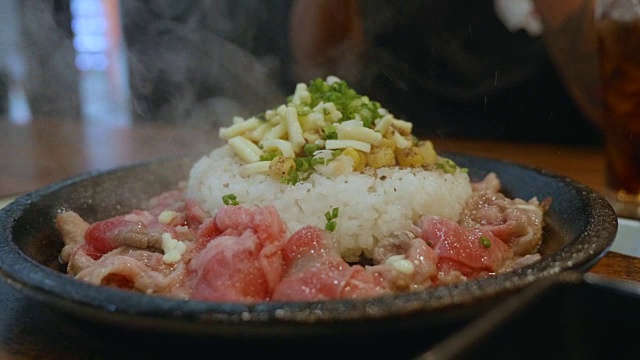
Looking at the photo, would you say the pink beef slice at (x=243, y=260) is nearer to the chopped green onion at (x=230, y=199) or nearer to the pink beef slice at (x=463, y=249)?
the chopped green onion at (x=230, y=199)

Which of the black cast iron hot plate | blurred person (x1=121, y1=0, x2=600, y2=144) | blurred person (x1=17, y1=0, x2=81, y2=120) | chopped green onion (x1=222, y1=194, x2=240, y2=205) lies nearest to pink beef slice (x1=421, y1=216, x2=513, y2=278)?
the black cast iron hot plate

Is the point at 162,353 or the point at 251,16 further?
the point at 251,16

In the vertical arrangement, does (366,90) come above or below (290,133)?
below

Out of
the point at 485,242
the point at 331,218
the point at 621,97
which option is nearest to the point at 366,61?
the point at 621,97

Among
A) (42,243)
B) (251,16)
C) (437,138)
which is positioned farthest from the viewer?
(251,16)

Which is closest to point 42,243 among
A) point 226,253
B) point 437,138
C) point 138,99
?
point 226,253

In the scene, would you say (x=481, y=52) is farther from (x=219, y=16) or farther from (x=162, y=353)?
(x=162, y=353)

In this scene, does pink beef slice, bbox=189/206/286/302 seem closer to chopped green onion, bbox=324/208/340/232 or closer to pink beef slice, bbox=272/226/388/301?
pink beef slice, bbox=272/226/388/301
